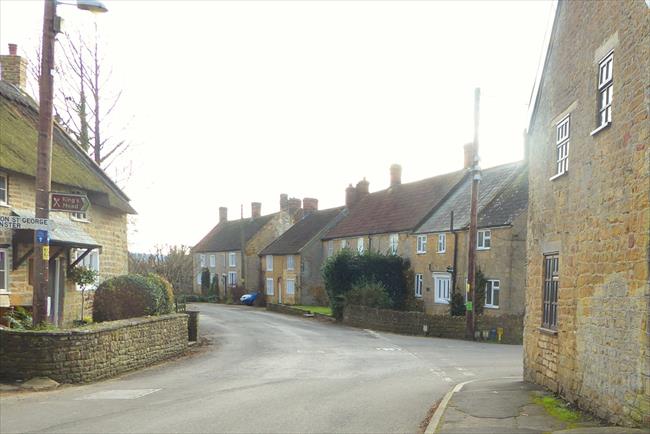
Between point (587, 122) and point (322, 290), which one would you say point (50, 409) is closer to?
point (587, 122)

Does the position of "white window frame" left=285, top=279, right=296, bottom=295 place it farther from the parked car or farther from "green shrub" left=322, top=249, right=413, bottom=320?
"green shrub" left=322, top=249, right=413, bottom=320

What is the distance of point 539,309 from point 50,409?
29.9 ft

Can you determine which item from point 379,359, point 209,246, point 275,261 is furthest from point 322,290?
point 379,359

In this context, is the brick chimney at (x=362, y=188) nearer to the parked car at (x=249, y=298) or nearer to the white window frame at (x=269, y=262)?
the white window frame at (x=269, y=262)

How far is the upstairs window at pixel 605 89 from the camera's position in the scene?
8742 millimetres

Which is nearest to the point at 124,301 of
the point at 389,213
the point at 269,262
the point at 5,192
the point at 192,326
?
the point at 192,326

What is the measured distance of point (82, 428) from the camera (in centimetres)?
862

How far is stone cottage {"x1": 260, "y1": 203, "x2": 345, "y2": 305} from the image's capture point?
5125 cm

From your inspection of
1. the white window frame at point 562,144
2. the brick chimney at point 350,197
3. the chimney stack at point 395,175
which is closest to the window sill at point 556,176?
the white window frame at point 562,144

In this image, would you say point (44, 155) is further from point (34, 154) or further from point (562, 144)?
point (562, 144)

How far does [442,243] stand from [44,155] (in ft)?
→ 87.3

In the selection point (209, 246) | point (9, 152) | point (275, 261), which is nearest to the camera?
point (9, 152)

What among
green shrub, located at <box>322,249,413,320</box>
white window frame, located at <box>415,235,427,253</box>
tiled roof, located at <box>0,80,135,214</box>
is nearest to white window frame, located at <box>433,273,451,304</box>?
white window frame, located at <box>415,235,427,253</box>

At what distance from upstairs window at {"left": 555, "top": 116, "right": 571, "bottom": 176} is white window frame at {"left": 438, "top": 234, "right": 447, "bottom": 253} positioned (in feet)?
79.7
